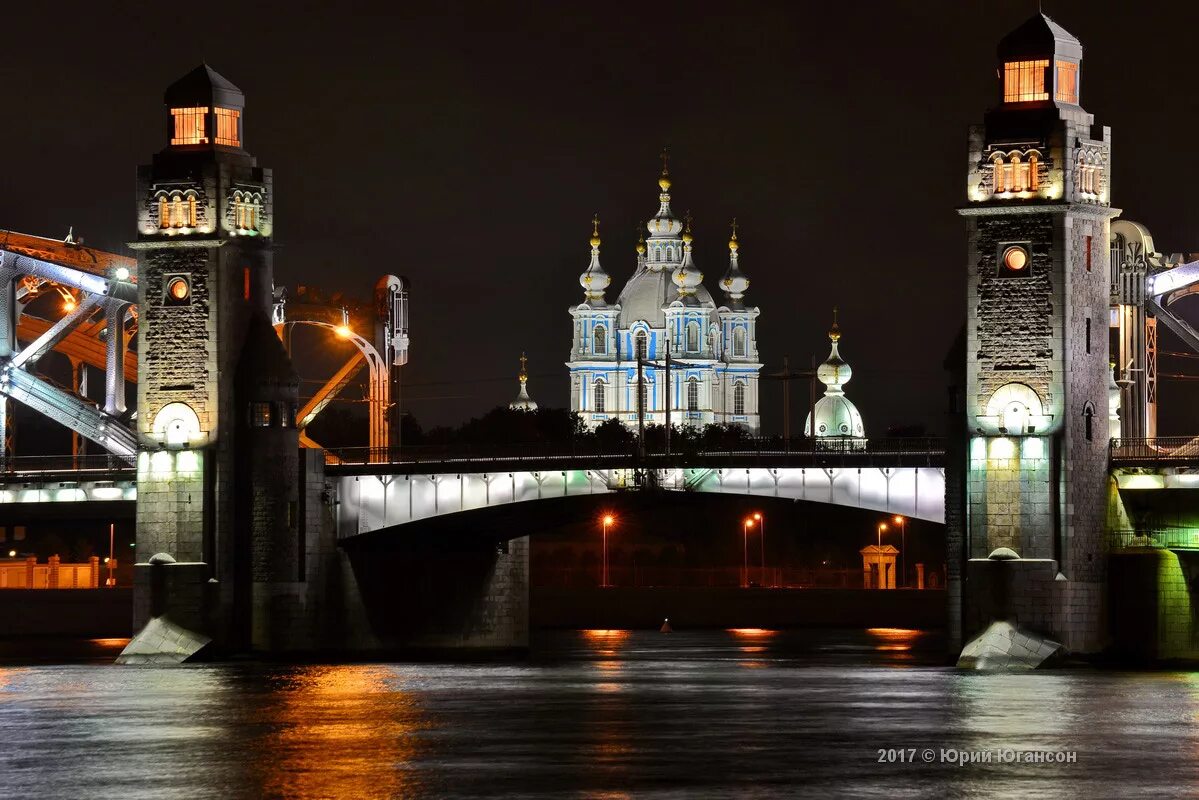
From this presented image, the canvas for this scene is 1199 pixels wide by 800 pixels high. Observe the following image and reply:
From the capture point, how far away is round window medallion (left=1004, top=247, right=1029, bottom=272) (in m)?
91.9

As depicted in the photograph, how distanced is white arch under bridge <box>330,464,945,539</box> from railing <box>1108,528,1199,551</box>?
731 cm

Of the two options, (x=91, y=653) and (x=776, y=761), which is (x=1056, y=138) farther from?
(x=91, y=653)

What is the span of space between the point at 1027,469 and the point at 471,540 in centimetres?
3363

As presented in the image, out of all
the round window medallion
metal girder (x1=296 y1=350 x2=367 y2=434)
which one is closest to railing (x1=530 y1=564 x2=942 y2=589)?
metal girder (x1=296 y1=350 x2=367 y2=434)

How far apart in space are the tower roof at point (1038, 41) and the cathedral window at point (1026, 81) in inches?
9.3

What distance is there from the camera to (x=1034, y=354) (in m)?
91.9

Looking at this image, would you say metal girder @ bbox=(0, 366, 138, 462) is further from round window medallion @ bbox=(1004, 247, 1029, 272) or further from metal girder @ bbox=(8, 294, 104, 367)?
round window medallion @ bbox=(1004, 247, 1029, 272)

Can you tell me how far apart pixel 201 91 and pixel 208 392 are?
10831 mm

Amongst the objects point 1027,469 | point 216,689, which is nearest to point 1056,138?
Result: point 1027,469

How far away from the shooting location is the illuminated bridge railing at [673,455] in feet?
328

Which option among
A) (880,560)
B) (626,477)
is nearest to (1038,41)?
(626,477)

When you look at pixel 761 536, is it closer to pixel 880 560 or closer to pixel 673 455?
pixel 880 560

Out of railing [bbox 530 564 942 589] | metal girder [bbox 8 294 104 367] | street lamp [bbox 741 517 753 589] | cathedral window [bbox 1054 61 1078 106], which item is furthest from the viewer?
street lamp [bbox 741 517 753 589]

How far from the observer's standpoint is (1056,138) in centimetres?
9138
